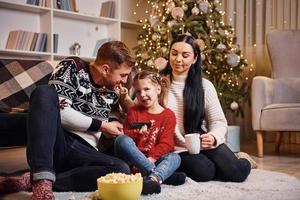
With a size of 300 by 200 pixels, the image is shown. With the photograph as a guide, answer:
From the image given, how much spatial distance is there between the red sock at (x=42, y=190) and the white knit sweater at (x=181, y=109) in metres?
0.77

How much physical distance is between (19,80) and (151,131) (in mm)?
964

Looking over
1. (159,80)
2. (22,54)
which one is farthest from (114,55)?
(22,54)

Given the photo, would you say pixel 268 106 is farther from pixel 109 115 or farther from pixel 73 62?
pixel 73 62

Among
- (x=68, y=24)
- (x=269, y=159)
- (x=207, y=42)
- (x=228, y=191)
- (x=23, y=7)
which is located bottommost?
(x=269, y=159)

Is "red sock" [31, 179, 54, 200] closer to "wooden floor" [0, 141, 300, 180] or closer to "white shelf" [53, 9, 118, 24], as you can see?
"wooden floor" [0, 141, 300, 180]

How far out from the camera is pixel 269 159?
3.01 metres

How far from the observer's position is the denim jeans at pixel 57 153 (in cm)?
145

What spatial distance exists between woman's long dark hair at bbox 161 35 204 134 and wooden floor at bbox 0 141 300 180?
2.37 ft

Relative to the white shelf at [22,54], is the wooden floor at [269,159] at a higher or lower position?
lower

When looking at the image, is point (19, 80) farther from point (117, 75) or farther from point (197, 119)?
point (197, 119)

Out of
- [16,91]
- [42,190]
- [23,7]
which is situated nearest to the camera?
[42,190]

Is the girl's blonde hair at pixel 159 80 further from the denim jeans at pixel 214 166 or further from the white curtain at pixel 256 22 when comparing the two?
the white curtain at pixel 256 22

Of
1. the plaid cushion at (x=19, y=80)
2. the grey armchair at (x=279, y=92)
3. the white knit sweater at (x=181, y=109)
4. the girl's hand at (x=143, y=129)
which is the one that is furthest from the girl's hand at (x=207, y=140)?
the grey armchair at (x=279, y=92)

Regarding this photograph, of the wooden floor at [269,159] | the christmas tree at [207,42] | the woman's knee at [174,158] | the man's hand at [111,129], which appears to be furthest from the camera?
the christmas tree at [207,42]
